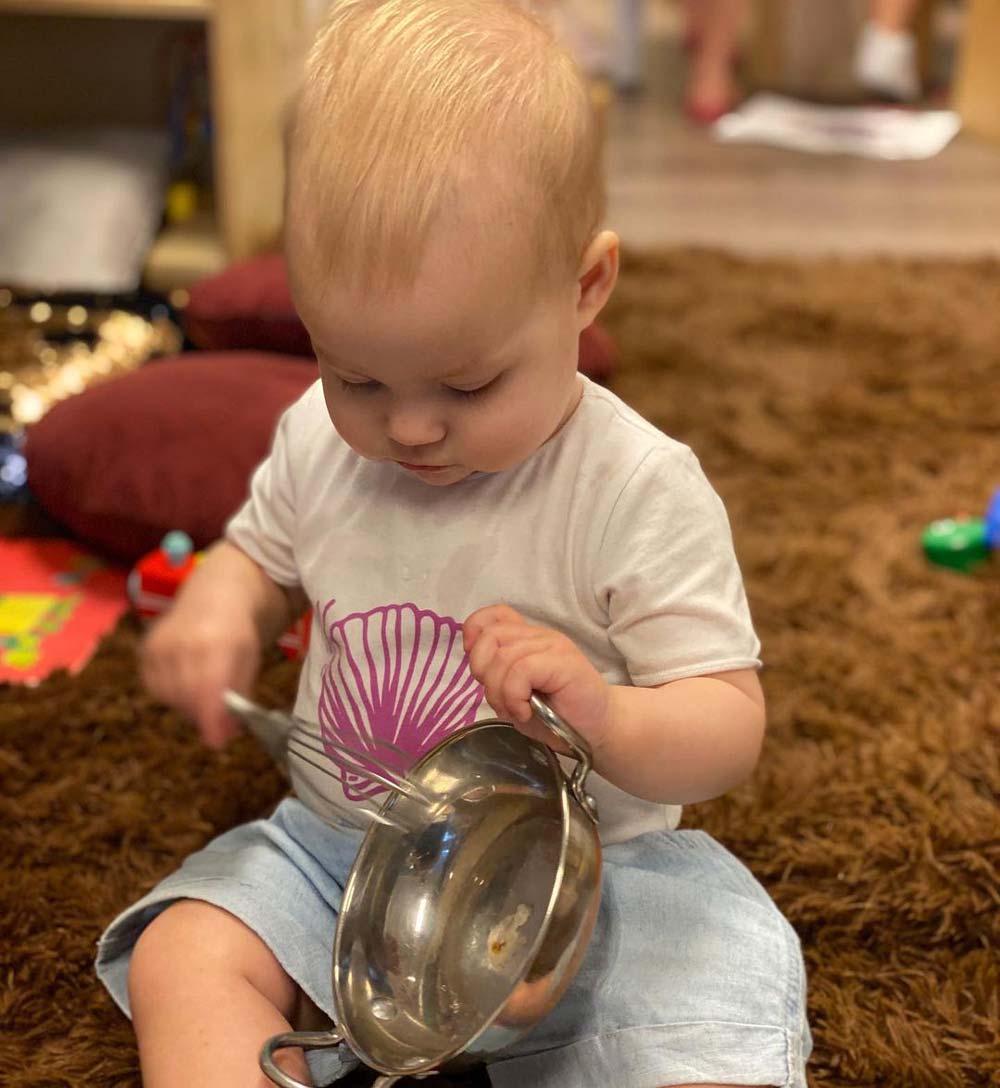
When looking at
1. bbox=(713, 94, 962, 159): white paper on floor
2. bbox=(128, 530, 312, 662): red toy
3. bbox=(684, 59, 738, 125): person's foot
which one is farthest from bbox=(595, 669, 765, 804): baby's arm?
bbox=(684, 59, 738, 125): person's foot

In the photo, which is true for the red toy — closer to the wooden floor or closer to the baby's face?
the baby's face

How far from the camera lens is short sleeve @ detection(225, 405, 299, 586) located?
0.78 meters

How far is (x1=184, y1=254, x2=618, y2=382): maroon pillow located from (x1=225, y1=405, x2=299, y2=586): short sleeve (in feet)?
2.12

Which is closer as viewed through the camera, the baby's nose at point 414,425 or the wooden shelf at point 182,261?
the baby's nose at point 414,425

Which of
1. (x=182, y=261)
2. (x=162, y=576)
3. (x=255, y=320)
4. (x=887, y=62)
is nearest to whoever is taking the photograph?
(x=162, y=576)

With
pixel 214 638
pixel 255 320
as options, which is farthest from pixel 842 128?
pixel 214 638

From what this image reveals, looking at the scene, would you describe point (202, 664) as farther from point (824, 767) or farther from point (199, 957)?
point (824, 767)

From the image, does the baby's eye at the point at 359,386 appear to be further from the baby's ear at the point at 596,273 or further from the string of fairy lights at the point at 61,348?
the string of fairy lights at the point at 61,348

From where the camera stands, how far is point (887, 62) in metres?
2.85

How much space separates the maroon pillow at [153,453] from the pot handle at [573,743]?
24.0 inches

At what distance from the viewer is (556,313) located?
2.05 ft

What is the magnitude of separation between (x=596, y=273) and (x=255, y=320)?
0.86 metres

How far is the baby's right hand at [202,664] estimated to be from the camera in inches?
26.1

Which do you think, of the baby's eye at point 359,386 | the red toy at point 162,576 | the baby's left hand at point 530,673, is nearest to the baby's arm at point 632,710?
the baby's left hand at point 530,673
